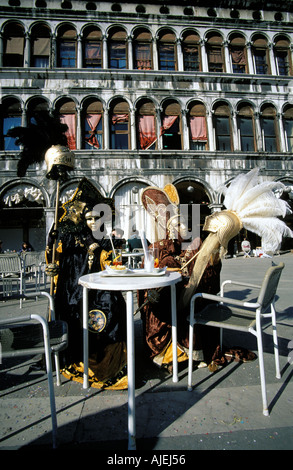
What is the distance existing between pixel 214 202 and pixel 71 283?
44.2ft

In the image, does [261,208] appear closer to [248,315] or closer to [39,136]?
[248,315]

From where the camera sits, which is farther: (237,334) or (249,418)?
(237,334)

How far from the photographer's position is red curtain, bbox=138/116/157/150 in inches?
595

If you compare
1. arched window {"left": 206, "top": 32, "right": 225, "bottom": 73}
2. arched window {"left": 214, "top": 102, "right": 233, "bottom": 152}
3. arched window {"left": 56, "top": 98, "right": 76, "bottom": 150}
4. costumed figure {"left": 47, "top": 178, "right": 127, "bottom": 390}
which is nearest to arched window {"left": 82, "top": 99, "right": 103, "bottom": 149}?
arched window {"left": 56, "top": 98, "right": 76, "bottom": 150}

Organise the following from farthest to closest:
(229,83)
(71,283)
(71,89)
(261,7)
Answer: (261,7)
(229,83)
(71,89)
(71,283)

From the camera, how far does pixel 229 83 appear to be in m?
15.6

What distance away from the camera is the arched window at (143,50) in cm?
1553

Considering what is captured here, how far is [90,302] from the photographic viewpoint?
2.72m

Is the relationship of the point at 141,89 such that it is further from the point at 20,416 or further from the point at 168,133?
the point at 20,416

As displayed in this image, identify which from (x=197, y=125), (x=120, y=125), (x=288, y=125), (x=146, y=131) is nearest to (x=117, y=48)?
(x=120, y=125)

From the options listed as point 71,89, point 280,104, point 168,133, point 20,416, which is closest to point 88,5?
point 71,89

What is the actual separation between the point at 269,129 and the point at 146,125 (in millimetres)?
8393

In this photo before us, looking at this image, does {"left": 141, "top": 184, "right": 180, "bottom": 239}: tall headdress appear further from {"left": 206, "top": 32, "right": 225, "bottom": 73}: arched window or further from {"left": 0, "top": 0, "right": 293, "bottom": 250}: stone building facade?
{"left": 206, "top": 32, "right": 225, "bottom": 73}: arched window

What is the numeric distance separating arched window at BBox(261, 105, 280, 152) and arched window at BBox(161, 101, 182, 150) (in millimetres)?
5764
